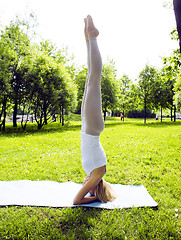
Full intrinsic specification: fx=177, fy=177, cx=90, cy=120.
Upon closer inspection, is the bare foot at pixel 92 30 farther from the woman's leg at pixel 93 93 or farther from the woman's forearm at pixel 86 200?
the woman's forearm at pixel 86 200

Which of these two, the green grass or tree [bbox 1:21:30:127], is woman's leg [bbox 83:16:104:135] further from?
tree [bbox 1:21:30:127]

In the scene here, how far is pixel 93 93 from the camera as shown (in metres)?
3.97

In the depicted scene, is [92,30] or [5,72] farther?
[5,72]

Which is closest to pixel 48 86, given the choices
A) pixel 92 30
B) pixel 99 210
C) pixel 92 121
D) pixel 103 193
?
pixel 92 30

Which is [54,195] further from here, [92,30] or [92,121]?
[92,30]

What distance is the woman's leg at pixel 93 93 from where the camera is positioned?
391cm

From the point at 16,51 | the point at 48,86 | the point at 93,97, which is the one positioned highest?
the point at 16,51

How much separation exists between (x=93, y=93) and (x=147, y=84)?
26800 millimetres

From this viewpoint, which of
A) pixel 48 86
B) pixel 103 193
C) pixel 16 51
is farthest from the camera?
pixel 16 51

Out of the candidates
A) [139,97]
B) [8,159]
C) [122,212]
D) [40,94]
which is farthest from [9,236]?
[139,97]

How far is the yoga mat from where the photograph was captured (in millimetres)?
4074

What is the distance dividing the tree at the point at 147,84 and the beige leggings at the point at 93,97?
2596cm

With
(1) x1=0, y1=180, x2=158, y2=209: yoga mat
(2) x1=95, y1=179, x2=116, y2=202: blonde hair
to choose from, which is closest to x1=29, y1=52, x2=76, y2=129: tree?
(1) x1=0, y1=180, x2=158, y2=209: yoga mat

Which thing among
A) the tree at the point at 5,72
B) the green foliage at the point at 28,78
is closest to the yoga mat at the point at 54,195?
the tree at the point at 5,72
